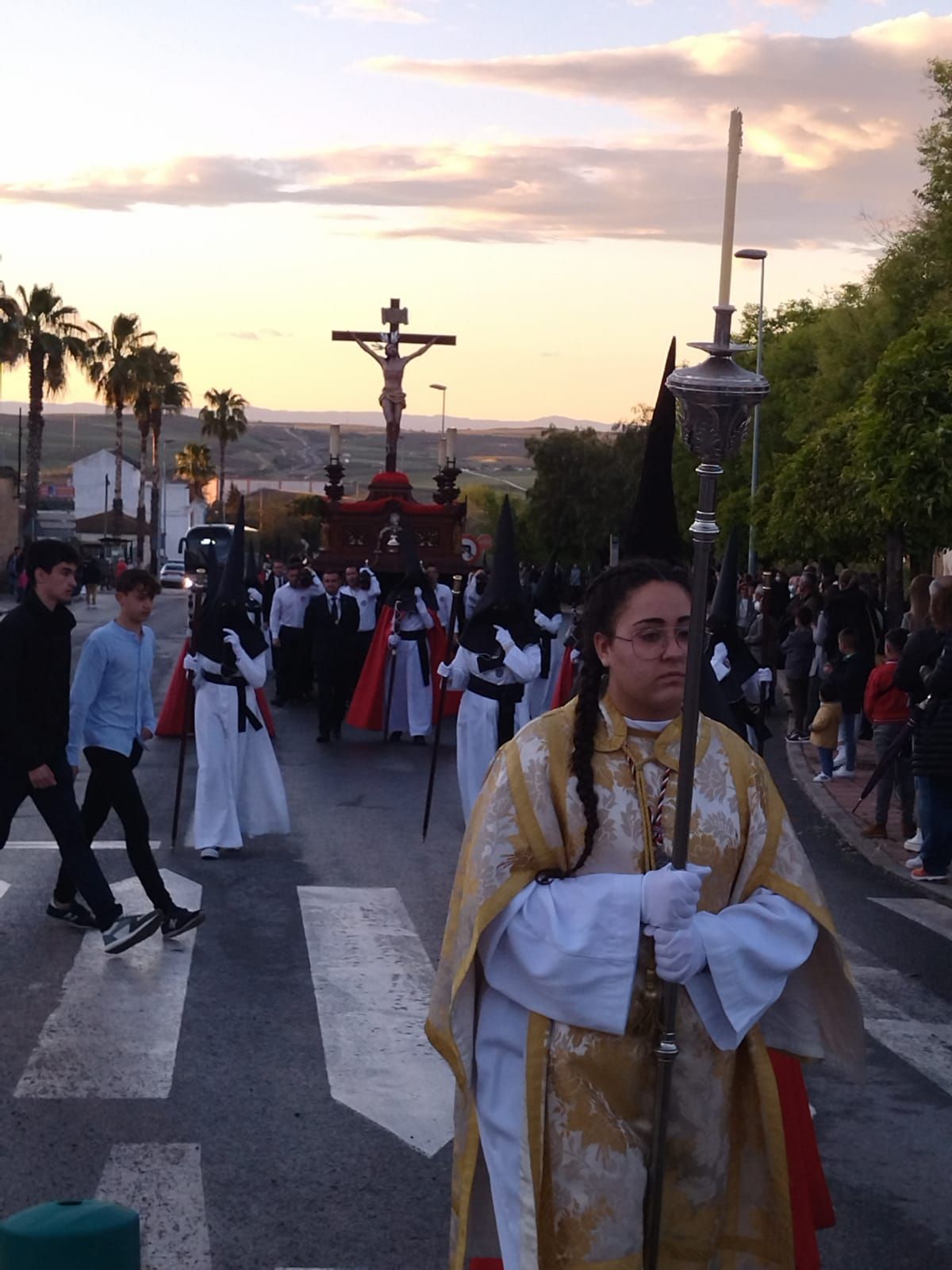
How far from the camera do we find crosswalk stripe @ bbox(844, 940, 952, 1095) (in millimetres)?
7418

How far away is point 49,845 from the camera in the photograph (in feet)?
39.3

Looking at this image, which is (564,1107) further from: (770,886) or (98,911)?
(98,911)

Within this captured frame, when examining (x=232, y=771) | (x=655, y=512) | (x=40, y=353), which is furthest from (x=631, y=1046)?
(x=40, y=353)

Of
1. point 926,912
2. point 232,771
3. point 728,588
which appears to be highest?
point 728,588

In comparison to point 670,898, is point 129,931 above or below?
below

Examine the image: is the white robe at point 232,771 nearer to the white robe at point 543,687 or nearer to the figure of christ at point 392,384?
the white robe at point 543,687

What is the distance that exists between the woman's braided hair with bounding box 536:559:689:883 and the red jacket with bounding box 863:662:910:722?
32.2 feet

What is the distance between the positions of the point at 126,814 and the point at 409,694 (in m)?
11.2

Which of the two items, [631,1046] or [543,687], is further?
[543,687]

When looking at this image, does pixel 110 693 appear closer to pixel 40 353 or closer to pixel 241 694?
pixel 241 694

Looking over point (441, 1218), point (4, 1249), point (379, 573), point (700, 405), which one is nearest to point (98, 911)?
point (441, 1218)

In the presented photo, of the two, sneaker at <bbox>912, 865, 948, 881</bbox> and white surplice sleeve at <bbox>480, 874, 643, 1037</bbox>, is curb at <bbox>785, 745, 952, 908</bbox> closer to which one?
sneaker at <bbox>912, 865, 948, 881</bbox>

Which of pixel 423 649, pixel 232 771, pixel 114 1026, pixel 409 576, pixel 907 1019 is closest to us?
pixel 114 1026

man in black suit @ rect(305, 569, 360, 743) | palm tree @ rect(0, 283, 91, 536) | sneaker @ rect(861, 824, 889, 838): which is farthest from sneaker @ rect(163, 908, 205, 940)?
palm tree @ rect(0, 283, 91, 536)
